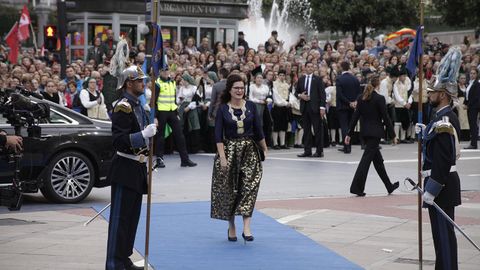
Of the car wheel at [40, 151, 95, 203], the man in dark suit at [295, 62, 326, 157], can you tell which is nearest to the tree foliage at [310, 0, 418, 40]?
the man in dark suit at [295, 62, 326, 157]

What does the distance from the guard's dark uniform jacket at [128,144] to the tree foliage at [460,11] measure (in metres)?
40.8

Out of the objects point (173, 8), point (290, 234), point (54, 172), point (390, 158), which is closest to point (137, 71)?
point (290, 234)

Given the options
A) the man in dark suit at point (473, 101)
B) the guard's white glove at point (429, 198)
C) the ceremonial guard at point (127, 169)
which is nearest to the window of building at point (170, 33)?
the man in dark suit at point (473, 101)

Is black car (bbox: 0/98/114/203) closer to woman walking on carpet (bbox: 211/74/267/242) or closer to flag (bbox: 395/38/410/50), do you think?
woman walking on carpet (bbox: 211/74/267/242)

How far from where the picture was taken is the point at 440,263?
372 inches

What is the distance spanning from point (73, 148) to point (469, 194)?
20.5 ft

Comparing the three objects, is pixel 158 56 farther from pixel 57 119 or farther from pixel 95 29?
pixel 95 29

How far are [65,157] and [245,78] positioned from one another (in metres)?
6.89

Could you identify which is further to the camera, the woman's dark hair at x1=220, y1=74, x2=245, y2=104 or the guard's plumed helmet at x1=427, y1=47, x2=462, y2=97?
the woman's dark hair at x1=220, y1=74, x2=245, y2=104

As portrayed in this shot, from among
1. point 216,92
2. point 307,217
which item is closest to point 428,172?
point 307,217

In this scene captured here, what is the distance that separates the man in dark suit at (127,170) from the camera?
32.1 feet

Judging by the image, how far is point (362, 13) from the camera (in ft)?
178

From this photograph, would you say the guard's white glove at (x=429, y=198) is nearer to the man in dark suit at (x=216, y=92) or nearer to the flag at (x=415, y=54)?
the flag at (x=415, y=54)

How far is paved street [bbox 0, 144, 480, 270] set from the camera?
11.0m
